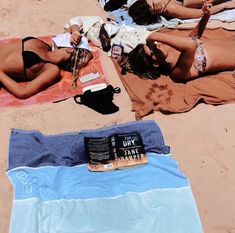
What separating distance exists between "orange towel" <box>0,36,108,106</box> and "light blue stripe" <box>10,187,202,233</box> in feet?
4.09

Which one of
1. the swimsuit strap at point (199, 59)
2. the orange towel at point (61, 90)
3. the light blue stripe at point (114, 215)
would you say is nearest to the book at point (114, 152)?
the light blue stripe at point (114, 215)

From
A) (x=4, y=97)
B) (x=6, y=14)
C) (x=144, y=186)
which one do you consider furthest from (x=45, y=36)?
(x=144, y=186)

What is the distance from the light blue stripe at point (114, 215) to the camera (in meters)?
3.28

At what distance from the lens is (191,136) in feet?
13.5

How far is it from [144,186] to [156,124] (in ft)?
2.46

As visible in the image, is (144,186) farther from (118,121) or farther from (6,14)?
(6,14)

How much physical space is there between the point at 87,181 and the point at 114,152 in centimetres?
34

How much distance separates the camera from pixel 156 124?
4.14 meters

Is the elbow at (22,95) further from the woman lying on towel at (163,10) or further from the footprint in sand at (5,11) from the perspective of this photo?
the woman lying on towel at (163,10)

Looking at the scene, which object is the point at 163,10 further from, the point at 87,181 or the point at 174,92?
the point at 87,181

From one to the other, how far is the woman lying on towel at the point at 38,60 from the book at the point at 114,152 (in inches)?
36.6


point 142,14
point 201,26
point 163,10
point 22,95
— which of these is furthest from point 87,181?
point 163,10

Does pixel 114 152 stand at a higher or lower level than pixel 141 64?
lower

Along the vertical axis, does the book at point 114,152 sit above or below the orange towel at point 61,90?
below
